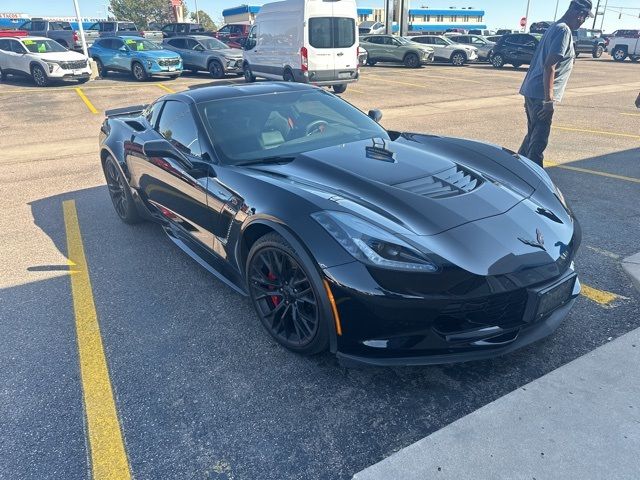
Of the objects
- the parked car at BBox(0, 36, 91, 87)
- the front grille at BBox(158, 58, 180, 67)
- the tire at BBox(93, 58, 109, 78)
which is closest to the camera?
the parked car at BBox(0, 36, 91, 87)

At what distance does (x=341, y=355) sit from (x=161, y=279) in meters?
1.99

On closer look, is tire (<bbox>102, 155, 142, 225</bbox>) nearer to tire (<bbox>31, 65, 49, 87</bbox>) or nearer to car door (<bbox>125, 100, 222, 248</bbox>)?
car door (<bbox>125, 100, 222, 248</bbox>)

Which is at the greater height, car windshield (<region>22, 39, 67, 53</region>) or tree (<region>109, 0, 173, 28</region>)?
tree (<region>109, 0, 173, 28</region>)

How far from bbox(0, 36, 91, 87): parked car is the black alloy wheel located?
4194mm

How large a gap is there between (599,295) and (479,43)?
26081mm

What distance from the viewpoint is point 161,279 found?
3748 mm

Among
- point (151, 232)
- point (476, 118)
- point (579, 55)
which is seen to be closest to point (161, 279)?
point (151, 232)

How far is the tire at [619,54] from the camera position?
26953 millimetres

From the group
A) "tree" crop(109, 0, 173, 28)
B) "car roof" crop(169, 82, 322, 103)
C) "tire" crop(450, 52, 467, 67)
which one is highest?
"tree" crop(109, 0, 173, 28)

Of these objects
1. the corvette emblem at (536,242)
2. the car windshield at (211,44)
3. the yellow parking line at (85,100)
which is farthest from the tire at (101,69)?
the corvette emblem at (536,242)

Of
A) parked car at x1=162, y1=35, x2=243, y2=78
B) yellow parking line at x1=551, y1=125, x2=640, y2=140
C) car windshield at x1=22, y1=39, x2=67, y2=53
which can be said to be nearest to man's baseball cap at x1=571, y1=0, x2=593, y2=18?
yellow parking line at x1=551, y1=125, x2=640, y2=140

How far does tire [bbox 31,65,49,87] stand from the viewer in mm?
15344

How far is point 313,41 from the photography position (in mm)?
13227

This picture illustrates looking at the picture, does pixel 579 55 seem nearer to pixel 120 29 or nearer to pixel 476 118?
pixel 476 118
